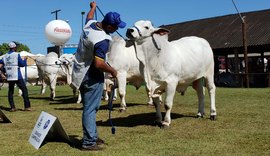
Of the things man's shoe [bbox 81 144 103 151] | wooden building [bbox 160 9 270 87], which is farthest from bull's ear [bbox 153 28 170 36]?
wooden building [bbox 160 9 270 87]

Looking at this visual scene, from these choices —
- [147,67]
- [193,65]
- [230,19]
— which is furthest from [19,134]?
[230,19]

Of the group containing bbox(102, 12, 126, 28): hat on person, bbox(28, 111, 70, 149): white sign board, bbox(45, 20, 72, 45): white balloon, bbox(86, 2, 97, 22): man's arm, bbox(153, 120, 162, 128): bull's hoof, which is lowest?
bbox(153, 120, 162, 128): bull's hoof

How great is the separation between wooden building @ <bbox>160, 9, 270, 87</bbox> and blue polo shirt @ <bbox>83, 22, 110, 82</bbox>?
19.1 m

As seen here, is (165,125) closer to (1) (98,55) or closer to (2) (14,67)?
(1) (98,55)

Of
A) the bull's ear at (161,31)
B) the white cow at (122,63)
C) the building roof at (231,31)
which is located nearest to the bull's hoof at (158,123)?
the bull's ear at (161,31)

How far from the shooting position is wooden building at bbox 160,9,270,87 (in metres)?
26.3

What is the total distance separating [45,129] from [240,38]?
24.0m

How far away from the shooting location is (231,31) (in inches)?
1202

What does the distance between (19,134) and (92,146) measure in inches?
88.3

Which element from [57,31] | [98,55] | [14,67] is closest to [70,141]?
[98,55]

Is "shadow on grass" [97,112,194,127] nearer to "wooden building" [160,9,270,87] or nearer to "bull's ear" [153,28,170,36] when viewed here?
"bull's ear" [153,28,170,36]

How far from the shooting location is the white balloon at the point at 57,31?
19062 mm

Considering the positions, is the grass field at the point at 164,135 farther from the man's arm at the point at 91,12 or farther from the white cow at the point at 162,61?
the man's arm at the point at 91,12

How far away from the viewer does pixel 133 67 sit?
38.0 feet
